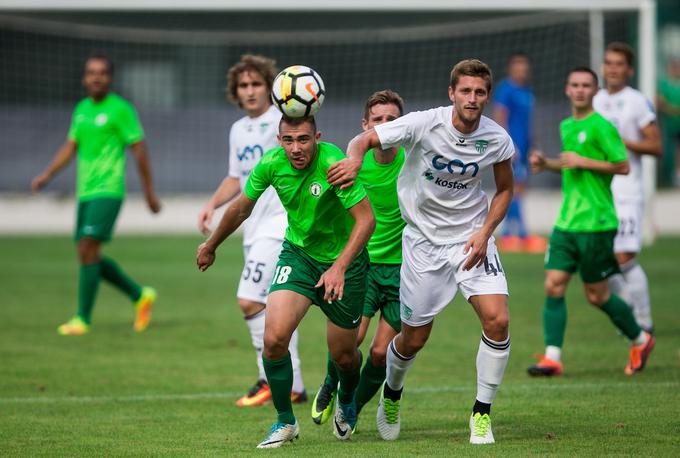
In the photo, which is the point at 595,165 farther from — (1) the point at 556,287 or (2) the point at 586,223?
(1) the point at 556,287

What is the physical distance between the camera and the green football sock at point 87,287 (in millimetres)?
11438

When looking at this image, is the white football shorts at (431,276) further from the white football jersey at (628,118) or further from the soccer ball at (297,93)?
the white football jersey at (628,118)

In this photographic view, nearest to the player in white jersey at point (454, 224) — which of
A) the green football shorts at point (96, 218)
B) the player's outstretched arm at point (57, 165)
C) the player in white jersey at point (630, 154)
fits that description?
the player in white jersey at point (630, 154)

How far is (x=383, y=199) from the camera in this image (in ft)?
24.0

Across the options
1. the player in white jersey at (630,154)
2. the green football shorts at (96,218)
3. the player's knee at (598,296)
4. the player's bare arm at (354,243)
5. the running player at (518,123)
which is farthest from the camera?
the running player at (518,123)

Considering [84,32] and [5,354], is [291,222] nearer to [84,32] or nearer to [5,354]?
[5,354]

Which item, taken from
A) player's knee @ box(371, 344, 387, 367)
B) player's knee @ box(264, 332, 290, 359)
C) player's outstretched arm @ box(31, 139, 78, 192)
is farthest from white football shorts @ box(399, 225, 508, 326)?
player's outstretched arm @ box(31, 139, 78, 192)

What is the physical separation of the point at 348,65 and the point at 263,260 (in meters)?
16.5

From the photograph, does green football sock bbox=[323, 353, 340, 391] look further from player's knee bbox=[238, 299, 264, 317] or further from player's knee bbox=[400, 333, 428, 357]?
player's knee bbox=[238, 299, 264, 317]

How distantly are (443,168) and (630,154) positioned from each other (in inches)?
161

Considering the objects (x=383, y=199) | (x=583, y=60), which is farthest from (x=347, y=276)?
(x=583, y=60)

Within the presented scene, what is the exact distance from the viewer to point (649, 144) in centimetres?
983

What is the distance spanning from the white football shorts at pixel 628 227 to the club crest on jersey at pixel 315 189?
4.40m

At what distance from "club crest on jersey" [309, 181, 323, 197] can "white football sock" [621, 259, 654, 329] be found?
460cm
